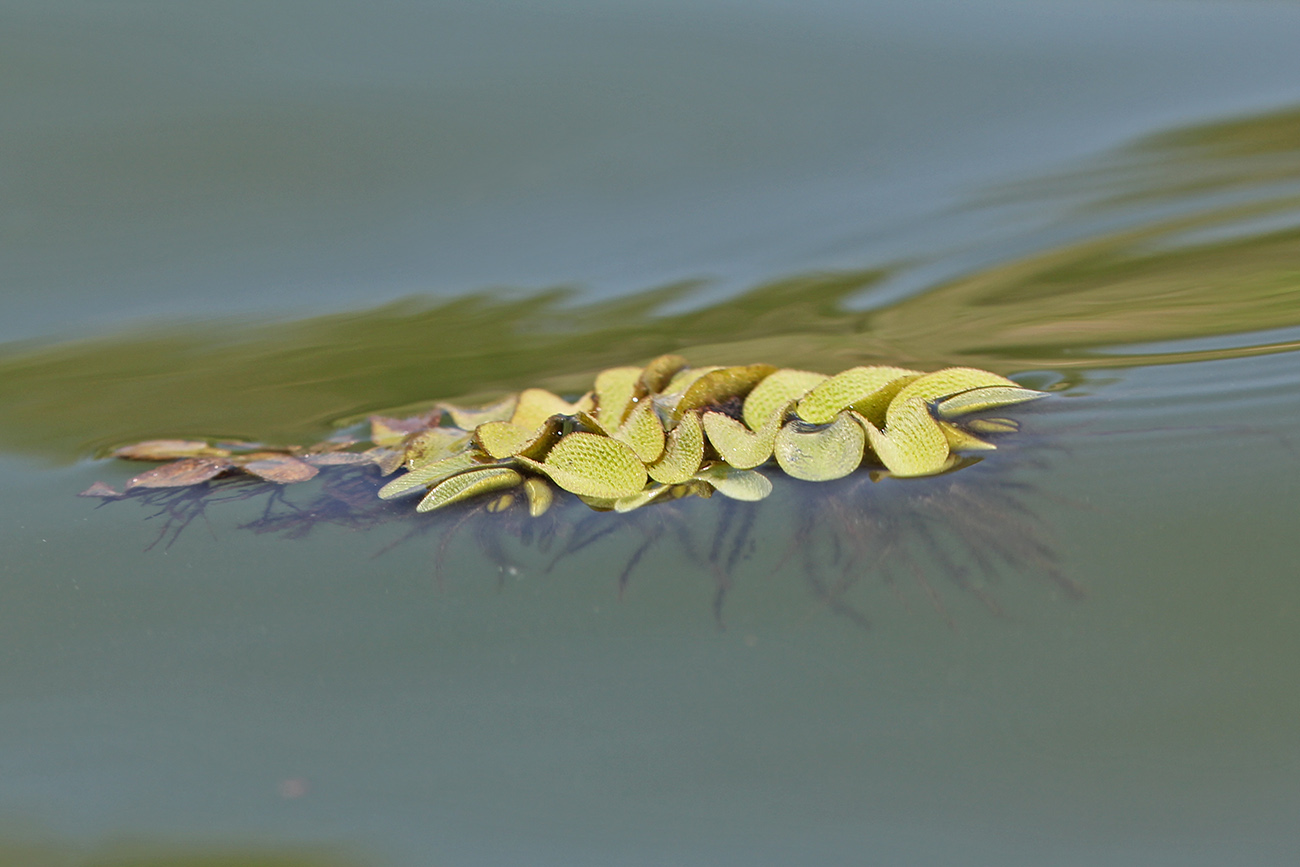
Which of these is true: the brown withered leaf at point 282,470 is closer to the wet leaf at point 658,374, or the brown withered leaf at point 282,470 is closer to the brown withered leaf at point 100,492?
the brown withered leaf at point 100,492

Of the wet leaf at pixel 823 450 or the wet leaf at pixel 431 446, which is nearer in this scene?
the wet leaf at pixel 823 450

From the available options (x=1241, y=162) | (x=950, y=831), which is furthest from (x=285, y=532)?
(x=1241, y=162)

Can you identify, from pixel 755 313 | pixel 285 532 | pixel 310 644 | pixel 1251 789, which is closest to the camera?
pixel 1251 789

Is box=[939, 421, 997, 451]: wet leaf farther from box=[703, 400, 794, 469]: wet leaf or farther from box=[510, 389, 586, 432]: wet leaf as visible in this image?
box=[510, 389, 586, 432]: wet leaf

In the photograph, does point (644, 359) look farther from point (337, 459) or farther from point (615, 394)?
point (337, 459)

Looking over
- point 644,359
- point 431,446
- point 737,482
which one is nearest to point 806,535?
point 737,482

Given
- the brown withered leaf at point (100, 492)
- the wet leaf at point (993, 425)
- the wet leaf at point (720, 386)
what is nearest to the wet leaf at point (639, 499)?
the wet leaf at point (720, 386)

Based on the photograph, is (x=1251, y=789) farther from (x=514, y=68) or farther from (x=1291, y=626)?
(x=514, y=68)

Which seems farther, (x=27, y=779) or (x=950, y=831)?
(x=27, y=779)
